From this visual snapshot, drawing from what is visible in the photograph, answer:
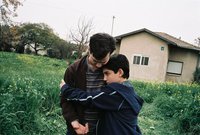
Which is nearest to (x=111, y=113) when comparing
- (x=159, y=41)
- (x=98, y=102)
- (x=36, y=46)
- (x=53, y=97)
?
(x=98, y=102)

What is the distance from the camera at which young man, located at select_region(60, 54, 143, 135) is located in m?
2.19

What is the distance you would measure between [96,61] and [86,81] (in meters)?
0.21

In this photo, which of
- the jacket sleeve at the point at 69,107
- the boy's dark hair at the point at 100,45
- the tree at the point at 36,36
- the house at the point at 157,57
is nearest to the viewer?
the boy's dark hair at the point at 100,45

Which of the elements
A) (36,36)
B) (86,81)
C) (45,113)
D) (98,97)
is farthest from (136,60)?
(36,36)

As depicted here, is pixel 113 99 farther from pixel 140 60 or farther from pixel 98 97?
pixel 140 60

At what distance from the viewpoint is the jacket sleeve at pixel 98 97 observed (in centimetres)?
218

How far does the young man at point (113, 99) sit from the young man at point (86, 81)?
2.6 inches

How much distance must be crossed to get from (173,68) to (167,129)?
2084 cm

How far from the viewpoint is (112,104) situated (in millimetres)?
2199

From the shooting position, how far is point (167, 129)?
23.4ft

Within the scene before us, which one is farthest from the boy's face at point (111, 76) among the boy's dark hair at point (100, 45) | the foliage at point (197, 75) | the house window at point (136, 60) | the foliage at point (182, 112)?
the foliage at point (197, 75)

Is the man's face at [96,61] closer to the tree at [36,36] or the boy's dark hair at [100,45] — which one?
the boy's dark hair at [100,45]

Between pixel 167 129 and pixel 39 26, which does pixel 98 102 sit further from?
pixel 39 26

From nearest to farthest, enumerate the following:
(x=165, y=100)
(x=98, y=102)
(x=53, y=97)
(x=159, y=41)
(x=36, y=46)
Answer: (x=98, y=102) → (x=53, y=97) → (x=165, y=100) → (x=159, y=41) → (x=36, y=46)
